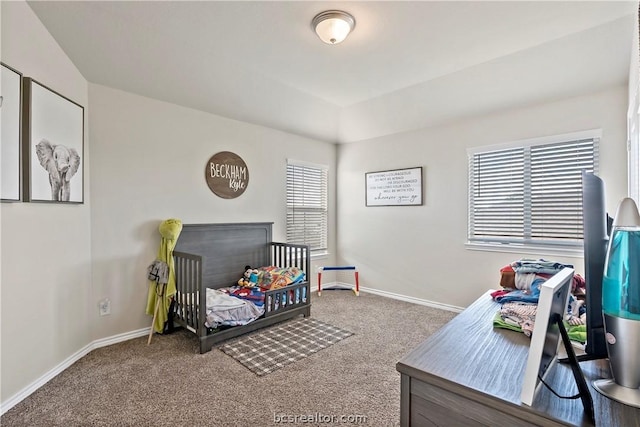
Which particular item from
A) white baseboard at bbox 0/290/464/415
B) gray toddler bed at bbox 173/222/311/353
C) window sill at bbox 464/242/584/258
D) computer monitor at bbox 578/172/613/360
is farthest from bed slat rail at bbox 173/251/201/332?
window sill at bbox 464/242/584/258

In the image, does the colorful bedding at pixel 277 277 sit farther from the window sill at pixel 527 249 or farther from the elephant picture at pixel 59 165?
the window sill at pixel 527 249

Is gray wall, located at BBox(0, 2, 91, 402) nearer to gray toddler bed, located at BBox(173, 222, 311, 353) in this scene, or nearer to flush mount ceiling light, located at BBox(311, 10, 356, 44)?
gray toddler bed, located at BBox(173, 222, 311, 353)

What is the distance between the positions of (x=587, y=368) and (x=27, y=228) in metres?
3.02

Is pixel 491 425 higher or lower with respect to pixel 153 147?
lower

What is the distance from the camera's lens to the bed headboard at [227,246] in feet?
10.8

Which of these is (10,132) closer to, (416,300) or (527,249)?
(416,300)

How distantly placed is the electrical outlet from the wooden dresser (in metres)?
2.83

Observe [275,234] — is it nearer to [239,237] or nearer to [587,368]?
[239,237]

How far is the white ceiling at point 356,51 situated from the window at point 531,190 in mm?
504

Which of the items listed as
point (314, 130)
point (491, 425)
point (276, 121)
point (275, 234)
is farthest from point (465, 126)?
point (491, 425)

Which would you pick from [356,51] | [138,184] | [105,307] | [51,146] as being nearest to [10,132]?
→ [51,146]

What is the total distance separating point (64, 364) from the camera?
2334 mm

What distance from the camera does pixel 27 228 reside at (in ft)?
6.70

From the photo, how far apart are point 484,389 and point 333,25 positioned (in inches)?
90.3
